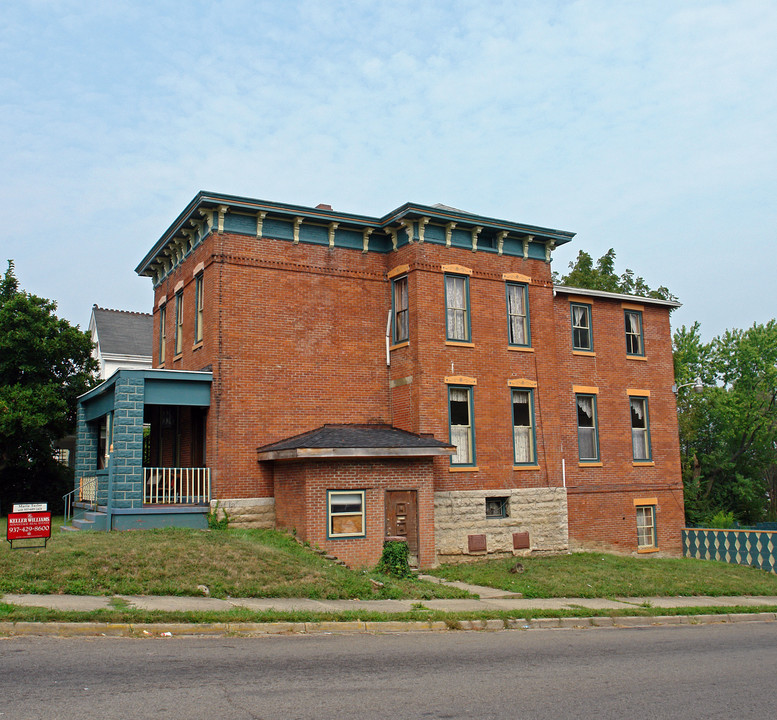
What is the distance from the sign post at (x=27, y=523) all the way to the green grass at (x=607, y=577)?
8889mm

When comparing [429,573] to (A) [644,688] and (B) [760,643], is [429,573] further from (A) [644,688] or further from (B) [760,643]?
(A) [644,688]

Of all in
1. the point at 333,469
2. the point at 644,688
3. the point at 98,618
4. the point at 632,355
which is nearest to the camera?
the point at 644,688

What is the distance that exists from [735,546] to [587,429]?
5.92m

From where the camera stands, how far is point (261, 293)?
20.5 m

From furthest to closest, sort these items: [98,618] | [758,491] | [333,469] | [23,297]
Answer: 1. [758,491]
2. [23,297]
3. [333,469]
4. [98,618]

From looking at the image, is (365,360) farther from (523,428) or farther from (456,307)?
(523,428)

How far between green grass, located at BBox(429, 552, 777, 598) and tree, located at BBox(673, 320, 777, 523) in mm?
19493

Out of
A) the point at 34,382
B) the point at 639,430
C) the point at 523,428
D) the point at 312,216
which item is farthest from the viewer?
the point at 34,382

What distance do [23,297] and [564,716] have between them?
28.6m

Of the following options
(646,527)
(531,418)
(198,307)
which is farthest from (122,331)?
(646,527)

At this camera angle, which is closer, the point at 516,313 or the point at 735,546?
the point at 516,313

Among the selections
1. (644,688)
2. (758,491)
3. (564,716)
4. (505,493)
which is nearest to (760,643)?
(644,688)

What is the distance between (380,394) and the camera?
71.9 feet

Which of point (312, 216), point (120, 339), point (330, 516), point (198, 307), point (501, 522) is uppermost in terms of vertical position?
point (120, 339)
